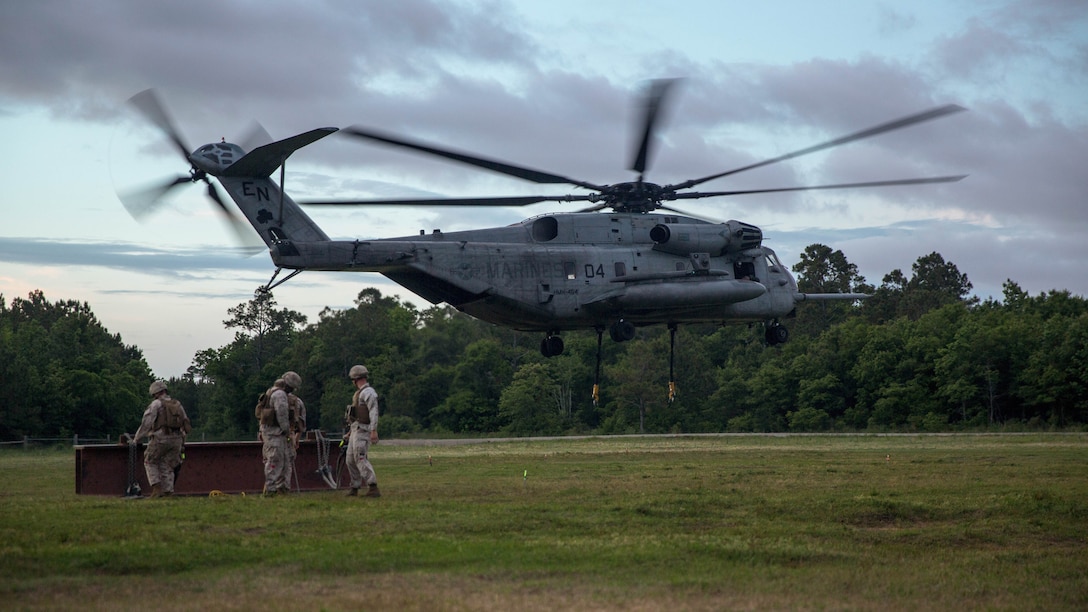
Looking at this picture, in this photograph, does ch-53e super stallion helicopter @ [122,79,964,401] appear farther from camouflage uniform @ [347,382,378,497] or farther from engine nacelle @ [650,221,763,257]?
camouflage uniform @ [347,382,378,497]

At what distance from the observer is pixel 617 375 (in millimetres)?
86750

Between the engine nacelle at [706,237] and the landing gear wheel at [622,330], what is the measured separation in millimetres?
2212

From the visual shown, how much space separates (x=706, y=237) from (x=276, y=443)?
1609 cm

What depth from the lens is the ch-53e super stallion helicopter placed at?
26.0 meters

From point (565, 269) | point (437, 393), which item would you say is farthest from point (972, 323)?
point (565, 269)

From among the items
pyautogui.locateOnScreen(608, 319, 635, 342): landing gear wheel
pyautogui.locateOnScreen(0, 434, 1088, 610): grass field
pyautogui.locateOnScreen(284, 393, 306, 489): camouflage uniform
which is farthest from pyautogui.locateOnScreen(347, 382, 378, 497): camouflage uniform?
pyautogui.locateOnScreen(608, 319, 635, 342): landing gear wheel

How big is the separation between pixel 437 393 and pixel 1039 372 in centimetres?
4355

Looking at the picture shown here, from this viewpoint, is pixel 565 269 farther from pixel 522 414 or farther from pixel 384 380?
pixel 384 380

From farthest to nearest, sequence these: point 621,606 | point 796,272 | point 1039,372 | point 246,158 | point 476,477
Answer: point 796,272 < point 1039,372 < point 246,158 < point 476,477 < point 621,606

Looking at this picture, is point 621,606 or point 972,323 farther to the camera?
point 972,323

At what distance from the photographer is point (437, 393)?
8962 cm

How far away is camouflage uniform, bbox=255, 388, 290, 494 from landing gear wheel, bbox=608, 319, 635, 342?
1291 centimetres

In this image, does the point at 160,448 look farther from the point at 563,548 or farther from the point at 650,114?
the point at 650,114

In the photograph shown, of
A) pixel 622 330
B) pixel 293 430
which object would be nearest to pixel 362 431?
pixel 293 430
